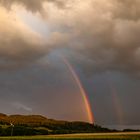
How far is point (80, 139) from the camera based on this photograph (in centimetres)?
13112

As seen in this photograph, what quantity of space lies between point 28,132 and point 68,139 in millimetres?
72181

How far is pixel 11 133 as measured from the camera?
624 ft

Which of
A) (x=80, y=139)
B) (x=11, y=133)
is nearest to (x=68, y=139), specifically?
(x=80, y=139)

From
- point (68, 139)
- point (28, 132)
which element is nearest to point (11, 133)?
point (28, 132)

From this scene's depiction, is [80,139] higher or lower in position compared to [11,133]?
lower

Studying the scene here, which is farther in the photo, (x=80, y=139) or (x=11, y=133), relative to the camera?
(x=11, y=133)

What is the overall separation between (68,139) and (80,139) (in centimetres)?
476

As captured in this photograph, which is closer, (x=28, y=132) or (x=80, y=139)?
(x=80, y=139)

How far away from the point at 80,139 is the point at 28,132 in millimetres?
74148

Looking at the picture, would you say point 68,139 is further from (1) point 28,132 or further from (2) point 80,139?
(1) point 28,132

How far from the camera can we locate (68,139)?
13138 cm

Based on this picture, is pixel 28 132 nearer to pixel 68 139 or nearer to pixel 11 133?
pixel 11 133

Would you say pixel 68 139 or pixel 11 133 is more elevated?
pixel 11 133

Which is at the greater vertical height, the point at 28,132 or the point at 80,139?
the point at 28,132
